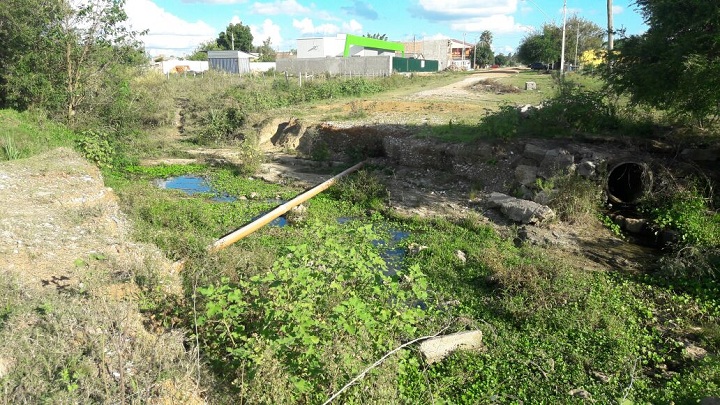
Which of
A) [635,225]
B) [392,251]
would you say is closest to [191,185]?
[392,251]

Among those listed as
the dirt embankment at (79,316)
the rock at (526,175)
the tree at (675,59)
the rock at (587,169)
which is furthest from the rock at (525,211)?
the dirt embankment at (79,316)

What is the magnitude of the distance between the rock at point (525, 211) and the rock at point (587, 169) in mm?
1423

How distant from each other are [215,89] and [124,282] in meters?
20.5

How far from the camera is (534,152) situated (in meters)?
12.1

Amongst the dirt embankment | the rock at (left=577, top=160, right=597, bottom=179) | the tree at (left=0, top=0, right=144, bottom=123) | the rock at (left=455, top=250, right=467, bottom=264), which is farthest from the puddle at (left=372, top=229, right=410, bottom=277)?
the tree at (left=0, top=0, right=144, bottom=123)

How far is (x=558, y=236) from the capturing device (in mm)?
9453

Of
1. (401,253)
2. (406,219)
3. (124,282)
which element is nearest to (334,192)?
(406,219)

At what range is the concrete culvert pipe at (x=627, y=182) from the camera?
10422mm

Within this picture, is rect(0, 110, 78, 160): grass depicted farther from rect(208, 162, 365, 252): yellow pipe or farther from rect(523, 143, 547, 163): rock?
rect(523, 143, 547, 163): rock

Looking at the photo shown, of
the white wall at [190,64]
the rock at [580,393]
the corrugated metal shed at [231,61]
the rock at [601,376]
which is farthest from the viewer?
the white wall at [190,64]

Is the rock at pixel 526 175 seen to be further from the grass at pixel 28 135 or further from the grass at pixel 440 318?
the grass at pixel 28 135

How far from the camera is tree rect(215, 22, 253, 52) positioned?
6780 cm

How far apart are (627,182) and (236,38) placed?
65.0 meters

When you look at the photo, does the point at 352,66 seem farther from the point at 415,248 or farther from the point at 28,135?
the point at 415,248
